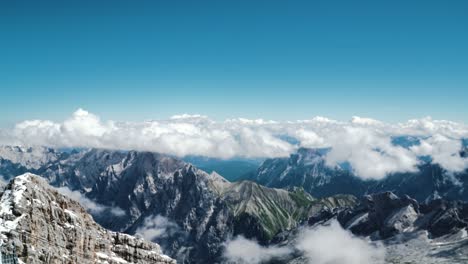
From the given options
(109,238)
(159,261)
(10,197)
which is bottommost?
(159,261)

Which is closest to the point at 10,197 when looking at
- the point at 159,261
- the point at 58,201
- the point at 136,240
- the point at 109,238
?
the point at 58,201

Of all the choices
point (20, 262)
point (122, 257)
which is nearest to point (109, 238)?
point (122, 257)

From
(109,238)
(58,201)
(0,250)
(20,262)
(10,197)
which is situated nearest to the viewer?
(0,250)

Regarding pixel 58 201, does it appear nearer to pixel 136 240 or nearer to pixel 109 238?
pixel 109 238

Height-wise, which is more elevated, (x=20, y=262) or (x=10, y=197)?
(x=10, y=197)

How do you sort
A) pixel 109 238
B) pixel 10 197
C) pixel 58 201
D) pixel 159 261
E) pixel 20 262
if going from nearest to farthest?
1. pixel 20 262
2. pixel 10 197
3. pixel 58 201
4. pixel 109 238
5. pixel 159 261

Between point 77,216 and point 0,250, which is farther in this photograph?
point 77,216
